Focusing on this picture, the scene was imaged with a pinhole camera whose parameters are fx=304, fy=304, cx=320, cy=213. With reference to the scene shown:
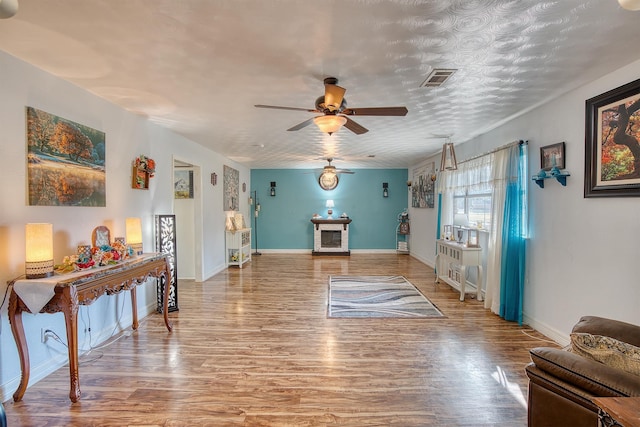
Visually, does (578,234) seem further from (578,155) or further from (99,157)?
(99,157)

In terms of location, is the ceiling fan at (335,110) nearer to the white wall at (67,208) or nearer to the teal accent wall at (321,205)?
the white wall at (67,208)

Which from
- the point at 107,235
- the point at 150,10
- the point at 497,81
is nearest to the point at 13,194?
the point at 107,235

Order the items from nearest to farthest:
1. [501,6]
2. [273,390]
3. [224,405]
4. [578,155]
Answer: [501,6]
[224,405]
[273,390]
[578,155]

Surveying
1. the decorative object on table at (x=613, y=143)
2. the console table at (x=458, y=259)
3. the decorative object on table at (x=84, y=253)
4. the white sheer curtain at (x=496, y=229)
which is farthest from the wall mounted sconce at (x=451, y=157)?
the decorative object on table at (x=84, y=253)

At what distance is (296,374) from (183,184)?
4390 millimetres

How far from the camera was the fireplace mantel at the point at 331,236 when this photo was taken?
857cm

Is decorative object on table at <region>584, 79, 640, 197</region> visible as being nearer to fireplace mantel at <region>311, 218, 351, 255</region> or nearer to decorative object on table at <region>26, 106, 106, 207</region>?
decorative object on table at <region>26, 106, 106, 207</region>

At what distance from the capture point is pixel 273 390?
7.55 feet

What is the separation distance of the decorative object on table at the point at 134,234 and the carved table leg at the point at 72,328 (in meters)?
1.15

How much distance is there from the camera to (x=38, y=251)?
86.2 inches

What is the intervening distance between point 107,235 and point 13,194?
0.89 m

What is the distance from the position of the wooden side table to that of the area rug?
105 inches

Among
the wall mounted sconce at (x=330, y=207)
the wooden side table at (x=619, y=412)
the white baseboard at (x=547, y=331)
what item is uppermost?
the wall mounted sconce at (x=330, y=207)

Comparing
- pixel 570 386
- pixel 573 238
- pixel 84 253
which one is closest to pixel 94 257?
pixel 84 253
